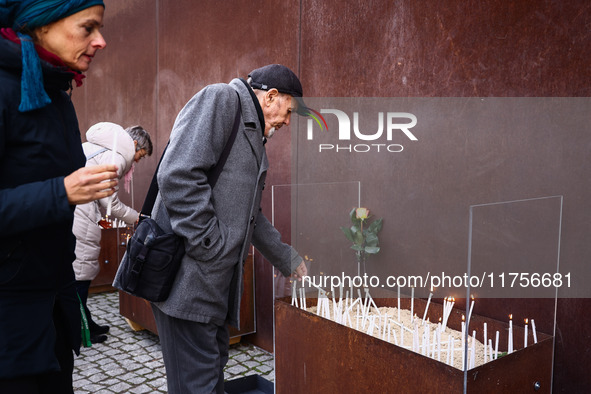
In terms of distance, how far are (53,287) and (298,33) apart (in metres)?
3.60

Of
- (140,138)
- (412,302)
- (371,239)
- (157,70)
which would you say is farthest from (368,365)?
(157,70)

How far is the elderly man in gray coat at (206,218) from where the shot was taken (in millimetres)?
2309

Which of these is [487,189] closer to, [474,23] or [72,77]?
[474,23]

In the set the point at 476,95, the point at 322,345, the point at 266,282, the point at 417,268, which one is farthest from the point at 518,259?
the point at 266,282

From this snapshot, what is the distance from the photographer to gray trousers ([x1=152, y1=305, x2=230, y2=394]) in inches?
96.0

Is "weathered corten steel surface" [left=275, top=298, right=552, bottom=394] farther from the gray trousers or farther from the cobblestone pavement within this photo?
the cobblestone pavement

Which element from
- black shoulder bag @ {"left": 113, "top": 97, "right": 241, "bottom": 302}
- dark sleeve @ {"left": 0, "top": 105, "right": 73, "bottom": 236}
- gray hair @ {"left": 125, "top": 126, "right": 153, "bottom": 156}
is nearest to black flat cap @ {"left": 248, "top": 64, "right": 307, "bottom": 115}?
black shoulder bag @ {"left": 113, "top": 97, "right": 241, "bottom": 302}

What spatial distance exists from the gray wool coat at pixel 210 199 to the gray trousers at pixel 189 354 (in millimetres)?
81

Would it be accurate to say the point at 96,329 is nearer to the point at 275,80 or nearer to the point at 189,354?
the point at 189,354

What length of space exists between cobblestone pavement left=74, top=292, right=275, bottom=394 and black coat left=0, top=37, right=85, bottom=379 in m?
2.77

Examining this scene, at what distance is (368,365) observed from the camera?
2893mm

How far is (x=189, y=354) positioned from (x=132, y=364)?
2703mm

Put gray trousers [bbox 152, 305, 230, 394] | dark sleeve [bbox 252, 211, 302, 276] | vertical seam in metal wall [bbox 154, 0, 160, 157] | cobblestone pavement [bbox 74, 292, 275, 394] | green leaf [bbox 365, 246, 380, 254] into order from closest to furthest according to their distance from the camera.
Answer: gray trousers [bbox 152, 305, 230, 394] < dark sleeve [bbox 252, 211, 302, 276] < green leaf [bbox 365, 246, 380, 254] < cobblestone pavement [bbox 74, 292, 275, 394] < vertical seam in metal wall [bbox 154, 0, 160, 157]

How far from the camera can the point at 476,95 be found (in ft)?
11.5
